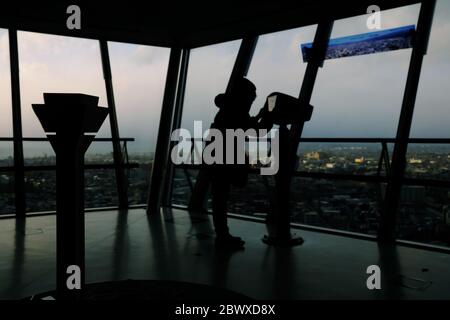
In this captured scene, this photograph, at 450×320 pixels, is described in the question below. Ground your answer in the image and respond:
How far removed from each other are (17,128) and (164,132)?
1.92 metres

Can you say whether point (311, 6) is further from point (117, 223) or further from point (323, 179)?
point (117, 223)

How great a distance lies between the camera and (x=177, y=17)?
4.81 meters

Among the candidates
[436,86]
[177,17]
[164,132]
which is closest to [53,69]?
[164,132]

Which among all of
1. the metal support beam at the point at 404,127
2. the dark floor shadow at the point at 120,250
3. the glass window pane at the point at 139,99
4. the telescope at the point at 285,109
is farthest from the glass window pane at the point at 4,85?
the metal support beam at the point at 404,127

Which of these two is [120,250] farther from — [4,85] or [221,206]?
[4,85]

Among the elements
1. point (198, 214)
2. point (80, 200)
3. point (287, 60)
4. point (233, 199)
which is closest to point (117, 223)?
point (198, 214)

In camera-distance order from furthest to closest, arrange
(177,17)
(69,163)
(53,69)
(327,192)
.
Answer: (53,69) → (177,17) → (327,192) → (69,163)

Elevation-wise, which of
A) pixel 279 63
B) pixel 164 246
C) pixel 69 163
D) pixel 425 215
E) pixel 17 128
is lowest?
pixel 164 246

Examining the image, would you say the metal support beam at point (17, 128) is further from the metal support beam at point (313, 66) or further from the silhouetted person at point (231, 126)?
the metal support beam at point (313, 66)

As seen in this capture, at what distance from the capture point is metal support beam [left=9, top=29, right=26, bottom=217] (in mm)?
5074

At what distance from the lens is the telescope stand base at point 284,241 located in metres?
3.81

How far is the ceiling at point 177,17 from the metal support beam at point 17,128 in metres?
0.29

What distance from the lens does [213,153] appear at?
3744 mm

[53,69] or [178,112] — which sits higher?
[53,69]
